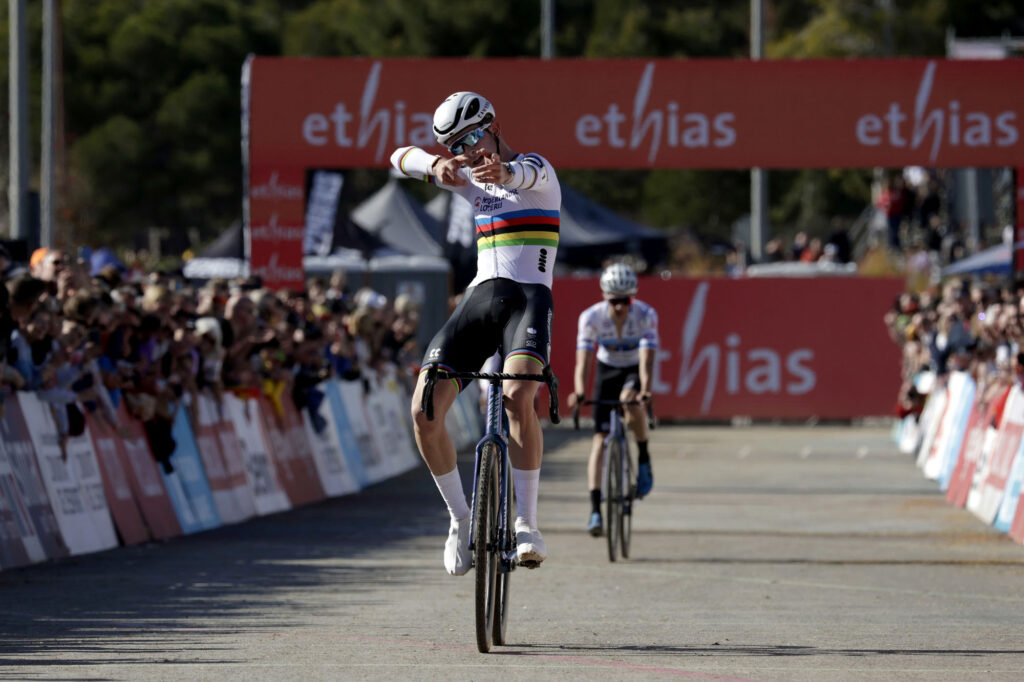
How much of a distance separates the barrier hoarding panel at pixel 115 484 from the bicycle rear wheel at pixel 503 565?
619cm

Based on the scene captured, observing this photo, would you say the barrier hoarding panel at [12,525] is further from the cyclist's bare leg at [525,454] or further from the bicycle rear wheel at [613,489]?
the cyclist's bare leg at [525,454]

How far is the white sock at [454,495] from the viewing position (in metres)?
9.63

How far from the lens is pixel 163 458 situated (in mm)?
16203

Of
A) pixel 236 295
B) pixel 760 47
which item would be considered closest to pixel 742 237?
pixel 760 47

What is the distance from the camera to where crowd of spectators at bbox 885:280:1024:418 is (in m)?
18.2

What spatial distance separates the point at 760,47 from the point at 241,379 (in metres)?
21.9

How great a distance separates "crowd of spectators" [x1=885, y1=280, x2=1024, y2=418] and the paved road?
1.40m

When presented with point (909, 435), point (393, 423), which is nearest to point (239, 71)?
point (909, 435)

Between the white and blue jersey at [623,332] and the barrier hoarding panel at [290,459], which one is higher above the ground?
the white and blue jersey at [623,332]

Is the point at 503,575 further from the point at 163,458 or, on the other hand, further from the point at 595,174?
the point at 595,174

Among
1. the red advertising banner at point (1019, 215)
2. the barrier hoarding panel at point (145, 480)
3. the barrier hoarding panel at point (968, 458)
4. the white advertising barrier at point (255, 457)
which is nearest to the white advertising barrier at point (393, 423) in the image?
the white advertising barrier at point (255, 457)

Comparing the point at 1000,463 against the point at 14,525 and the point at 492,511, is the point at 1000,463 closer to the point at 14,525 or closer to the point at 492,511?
the point at 14,525

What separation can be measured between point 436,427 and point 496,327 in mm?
549

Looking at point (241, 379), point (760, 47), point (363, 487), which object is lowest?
point (363, 487)
